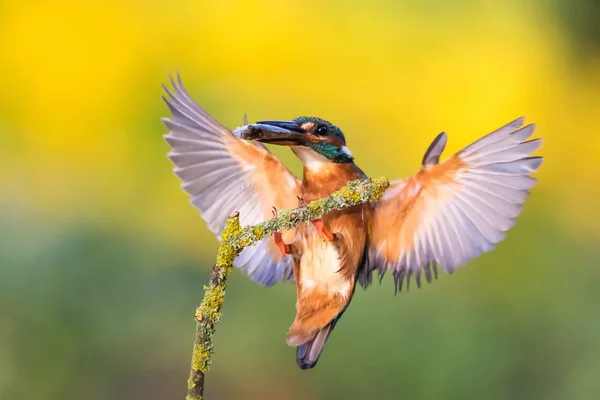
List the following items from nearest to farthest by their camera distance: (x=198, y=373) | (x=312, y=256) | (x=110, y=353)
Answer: (x=198, y=373), (x=312, y=256), (x=110, y=353)

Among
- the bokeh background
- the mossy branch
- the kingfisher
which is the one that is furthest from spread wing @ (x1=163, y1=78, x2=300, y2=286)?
the bokeh background

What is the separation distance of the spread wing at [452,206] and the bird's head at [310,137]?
0.06m

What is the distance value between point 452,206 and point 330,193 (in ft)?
0.37

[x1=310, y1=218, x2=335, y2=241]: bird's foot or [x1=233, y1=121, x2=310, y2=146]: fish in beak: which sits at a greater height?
[x1=233, y1=121, x2=310, y2=146]: fish in beak

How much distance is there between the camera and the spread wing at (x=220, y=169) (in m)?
0.59

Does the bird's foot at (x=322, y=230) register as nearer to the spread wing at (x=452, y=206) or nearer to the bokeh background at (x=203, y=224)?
the spread wing at (x=452, y=206)

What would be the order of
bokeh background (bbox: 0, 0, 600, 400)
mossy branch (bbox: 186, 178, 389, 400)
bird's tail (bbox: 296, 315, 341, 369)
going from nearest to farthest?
mossy branch (bbox: 186, 178, 389, 400)
bird's tail (bbox: 296, 315, 341, 369)
bokeh background (bbox: 0, 0, 600, 400)

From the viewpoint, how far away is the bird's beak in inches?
19.2

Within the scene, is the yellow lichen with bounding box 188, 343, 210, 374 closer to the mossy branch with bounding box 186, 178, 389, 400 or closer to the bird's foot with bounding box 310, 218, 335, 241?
the mossy branch with bounding box 186, 178, 389, 400

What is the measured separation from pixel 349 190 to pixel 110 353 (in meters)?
0.47

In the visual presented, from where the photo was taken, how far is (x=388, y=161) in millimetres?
838

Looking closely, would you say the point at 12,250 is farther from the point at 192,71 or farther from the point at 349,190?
the point at 349,190

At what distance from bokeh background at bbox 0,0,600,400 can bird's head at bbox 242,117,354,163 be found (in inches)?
11.5

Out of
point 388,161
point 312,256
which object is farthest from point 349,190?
point 388,161
